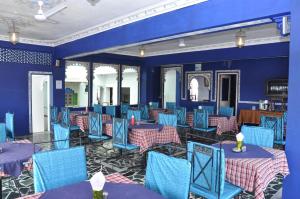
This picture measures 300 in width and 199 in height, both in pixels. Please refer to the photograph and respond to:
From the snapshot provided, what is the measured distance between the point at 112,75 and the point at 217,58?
4.11 metres

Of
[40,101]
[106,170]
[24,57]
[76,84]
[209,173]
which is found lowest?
[106,170]

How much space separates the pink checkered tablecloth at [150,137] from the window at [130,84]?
204 inches

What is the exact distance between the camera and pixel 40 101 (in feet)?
24.7

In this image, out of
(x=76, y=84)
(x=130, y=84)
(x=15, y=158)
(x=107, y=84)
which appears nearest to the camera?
(x=15, y=158)

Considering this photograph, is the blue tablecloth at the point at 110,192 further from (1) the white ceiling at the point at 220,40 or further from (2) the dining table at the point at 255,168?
(1) the white ceiling at the point at 220,40

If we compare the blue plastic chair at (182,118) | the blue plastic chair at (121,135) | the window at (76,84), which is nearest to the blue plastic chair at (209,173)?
the blue plastic chair at (121,135)

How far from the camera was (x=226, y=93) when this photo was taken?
889cm

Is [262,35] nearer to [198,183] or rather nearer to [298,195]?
[298,195]

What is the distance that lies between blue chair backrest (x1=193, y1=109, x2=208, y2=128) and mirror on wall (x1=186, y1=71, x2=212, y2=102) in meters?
3.17

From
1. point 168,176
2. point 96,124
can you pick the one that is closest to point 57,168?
point 168,176

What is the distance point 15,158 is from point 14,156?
82 mm

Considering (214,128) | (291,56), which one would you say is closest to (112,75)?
(214,128)

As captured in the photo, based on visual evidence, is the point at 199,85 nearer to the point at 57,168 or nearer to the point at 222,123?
the point at 222,123

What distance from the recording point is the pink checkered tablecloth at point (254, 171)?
237 centimetres
